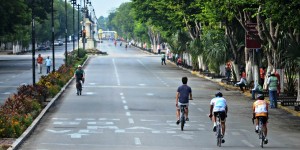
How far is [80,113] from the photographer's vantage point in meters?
35.5

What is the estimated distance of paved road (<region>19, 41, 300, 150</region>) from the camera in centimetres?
2469

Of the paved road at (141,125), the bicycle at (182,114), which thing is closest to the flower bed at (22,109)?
the paved road at (141,125)

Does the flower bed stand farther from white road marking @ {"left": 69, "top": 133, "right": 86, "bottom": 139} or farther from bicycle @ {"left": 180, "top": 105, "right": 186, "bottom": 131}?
bicycle @ {"left": 180, "top": 105, "right": 186, "bottom": 131}

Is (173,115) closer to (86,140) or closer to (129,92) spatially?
(86,140)

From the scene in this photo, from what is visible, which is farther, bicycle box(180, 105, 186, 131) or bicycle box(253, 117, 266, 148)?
bicycle box(180, 105, 186, 131)

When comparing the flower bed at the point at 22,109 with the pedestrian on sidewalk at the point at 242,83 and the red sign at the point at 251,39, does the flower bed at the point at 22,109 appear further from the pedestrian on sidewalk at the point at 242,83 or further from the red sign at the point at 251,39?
the pedestrian on sidewalk at the point at 242,83

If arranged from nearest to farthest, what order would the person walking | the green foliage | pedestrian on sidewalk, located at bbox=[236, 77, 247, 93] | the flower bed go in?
the flower bed < the person walking < pedestrian on sidewalk, located at bbox=[236, 77, 247, 93] < the green foliage

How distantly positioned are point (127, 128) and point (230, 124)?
4186 millimetres

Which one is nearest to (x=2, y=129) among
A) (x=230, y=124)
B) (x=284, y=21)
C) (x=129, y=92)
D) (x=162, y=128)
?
(x=162, y=128)

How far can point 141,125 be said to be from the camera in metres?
30.5

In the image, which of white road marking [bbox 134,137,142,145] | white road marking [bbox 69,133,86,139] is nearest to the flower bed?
white road marking [bbox 69,133,86,139]

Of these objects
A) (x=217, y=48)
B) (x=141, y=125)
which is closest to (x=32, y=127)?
(x=141, y=125)

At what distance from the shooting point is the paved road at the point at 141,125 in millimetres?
24688

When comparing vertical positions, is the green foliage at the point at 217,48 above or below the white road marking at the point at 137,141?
above
